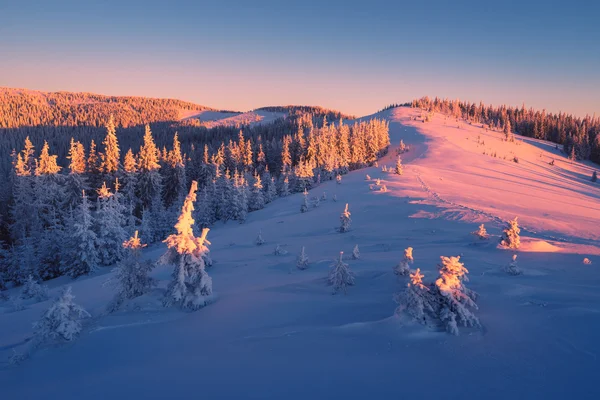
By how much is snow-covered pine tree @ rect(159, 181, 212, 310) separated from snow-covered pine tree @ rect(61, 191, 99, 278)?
803 inches

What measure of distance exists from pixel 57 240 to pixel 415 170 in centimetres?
4375

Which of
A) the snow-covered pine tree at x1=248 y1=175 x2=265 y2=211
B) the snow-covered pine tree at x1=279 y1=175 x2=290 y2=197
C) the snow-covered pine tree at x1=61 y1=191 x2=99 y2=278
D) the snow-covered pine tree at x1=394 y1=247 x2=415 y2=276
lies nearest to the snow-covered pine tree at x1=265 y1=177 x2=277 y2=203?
the snow-covered pine tree at x1=279 y1=175 x2=290 y2=197

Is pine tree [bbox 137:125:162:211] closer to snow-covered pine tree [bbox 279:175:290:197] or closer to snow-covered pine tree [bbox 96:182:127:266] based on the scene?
snow-covered pine tree [bbox 279:175:290:197]

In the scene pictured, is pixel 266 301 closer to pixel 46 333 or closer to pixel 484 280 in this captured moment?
pixel 46 333

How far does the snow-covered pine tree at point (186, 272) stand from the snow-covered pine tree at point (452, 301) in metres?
7.23

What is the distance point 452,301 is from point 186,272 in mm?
7979

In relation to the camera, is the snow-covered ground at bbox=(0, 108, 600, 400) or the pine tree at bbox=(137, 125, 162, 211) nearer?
the snow-covered ground at bbox=(0, 108, 600, 400)

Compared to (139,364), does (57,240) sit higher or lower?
lower

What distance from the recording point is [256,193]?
50.3m

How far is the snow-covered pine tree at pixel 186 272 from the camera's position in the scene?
36.3 ft

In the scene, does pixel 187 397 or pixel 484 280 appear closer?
pixel 187 397

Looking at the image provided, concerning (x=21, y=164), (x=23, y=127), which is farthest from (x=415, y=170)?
(x=23, y=127)

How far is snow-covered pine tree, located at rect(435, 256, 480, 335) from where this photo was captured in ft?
24.6

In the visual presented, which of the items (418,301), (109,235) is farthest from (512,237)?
(109,235)
